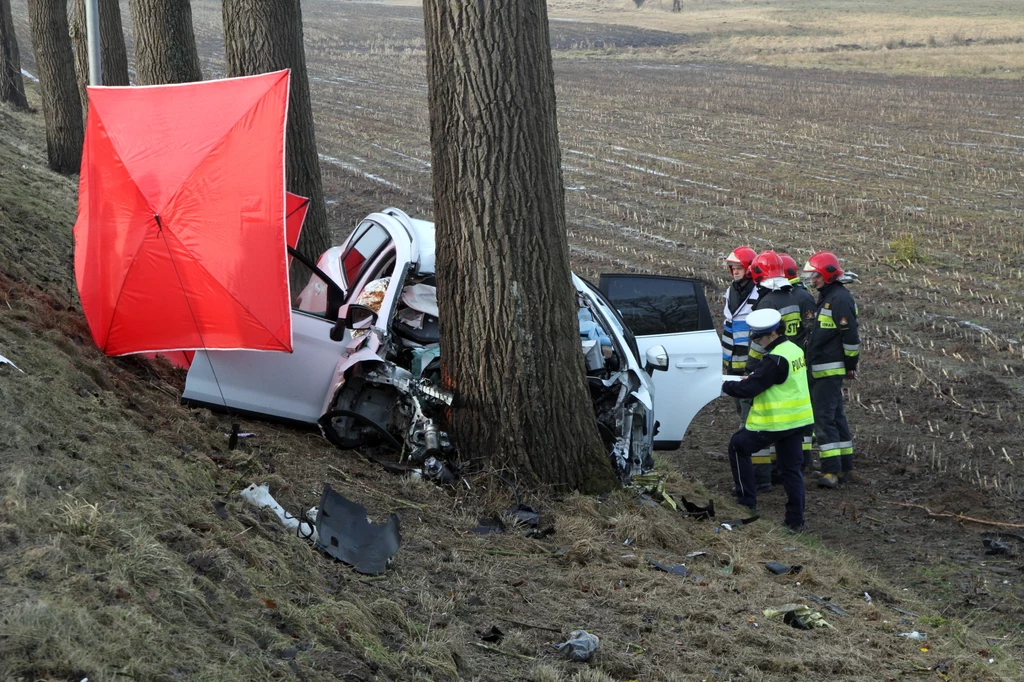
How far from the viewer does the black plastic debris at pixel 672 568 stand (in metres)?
5.87

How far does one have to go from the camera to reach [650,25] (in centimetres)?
6406

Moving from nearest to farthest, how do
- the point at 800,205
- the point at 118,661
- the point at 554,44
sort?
1. the point at 118,661
2. the point at 800,205
3. the point at 554,44

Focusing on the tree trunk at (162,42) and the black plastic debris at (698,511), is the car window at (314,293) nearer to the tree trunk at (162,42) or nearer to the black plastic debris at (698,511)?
the tree trunk at (162,42)

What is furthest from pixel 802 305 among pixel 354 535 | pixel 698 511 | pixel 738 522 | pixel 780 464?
pixel 354 535

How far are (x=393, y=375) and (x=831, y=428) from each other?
3773 millimetres

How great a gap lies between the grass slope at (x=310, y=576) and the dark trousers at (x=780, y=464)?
277 mm

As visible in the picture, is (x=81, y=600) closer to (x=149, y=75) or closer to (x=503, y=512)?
(x=503, y=512)

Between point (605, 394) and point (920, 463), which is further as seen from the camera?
point (920, 463)

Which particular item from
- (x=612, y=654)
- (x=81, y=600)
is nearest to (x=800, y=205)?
(x=612, y=654)

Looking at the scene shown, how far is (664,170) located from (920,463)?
547 inches

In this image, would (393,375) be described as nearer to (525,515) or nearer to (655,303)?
(525,515)

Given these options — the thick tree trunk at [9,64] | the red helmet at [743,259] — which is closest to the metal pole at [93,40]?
the red helmet at [743,259]

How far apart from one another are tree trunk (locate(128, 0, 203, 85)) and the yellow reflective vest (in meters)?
6.88

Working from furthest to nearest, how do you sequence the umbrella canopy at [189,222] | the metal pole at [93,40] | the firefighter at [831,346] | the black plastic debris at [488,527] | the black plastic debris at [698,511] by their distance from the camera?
the metal pole at [93,40], the firefighter at [831,346], the black plastic debris at [698,511], the umbrella canopy at [189,222], the black plastic debris at [488,527]
